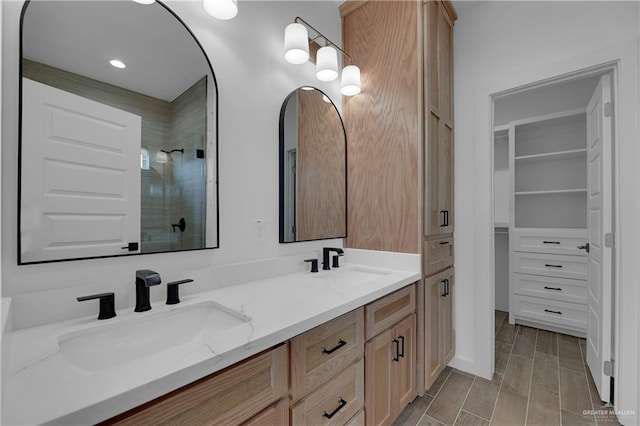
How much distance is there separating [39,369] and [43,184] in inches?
22.0

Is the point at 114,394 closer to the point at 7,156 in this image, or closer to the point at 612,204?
the point at 7,156

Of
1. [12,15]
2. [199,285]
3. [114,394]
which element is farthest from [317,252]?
[12,15]

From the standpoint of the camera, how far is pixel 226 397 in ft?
2.28

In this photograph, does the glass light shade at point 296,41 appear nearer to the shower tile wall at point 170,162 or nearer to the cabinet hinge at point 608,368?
the shower tile wall at point 170,162

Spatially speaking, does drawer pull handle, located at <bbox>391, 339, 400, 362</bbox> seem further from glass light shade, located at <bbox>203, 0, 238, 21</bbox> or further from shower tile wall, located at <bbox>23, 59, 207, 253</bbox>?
glass light shade, located at <bbox>203, 0, 238, 21</bbox>

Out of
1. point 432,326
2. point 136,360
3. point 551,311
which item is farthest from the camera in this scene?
point 551,311

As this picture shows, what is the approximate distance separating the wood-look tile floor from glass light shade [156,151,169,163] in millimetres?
1785

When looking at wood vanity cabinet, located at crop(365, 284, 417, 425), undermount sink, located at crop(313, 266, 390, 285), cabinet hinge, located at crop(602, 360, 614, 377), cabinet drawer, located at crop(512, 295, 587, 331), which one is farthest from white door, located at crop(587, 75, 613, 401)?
undermount sink, located at crop(313, 266, 390, 285)

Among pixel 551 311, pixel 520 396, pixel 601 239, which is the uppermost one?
pixel 601 239

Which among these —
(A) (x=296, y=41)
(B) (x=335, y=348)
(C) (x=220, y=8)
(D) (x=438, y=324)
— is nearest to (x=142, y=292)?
(B) (x=335, y=348)

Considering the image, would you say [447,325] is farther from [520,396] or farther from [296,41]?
A: [296,41]

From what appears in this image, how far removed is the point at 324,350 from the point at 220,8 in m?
1.42

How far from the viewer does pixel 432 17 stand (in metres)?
1.75

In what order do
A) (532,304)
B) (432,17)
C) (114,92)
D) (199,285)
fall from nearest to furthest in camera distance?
(114,92) → (199,285) → (432,17) → (532,304)
